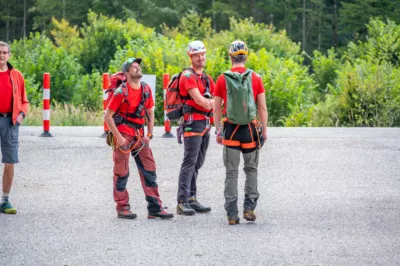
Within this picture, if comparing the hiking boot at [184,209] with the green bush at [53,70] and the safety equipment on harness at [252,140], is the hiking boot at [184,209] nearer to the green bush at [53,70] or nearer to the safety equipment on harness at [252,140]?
the safety equipment on harness at [252,140]

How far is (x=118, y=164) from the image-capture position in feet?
30.7

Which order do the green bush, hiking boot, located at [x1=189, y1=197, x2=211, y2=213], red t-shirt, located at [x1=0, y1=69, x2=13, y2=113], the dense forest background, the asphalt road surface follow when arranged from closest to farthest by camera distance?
the asphalt road surface
red t-shirt, located at [x1=0, y1=69, x2=13, y2=113]
hiking boot, located at [x1=189, y1=197, x2=211, y2=213]
the dense forest background
the green bush

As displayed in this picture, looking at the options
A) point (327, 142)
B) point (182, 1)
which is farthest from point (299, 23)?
point (327, 142)

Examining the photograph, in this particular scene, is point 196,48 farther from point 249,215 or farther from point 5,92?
point 5,92

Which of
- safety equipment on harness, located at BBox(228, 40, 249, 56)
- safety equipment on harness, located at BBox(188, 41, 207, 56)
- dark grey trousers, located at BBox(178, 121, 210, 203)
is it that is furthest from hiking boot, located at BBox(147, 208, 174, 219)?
safety equipment on harness, located at BBox(228, 40, 249, 56)

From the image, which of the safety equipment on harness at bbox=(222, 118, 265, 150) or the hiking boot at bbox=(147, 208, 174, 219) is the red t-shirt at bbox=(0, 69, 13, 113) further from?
the safety equipment on harness at bbox=(222, 118, 265, 150)

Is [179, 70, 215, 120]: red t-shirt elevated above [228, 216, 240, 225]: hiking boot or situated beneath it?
elevated above

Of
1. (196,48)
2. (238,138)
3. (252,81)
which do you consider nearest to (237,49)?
(252,81)

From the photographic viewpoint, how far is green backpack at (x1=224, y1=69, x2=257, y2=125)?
8883 millimetres

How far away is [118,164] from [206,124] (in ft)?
3.25

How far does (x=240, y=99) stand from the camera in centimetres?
889

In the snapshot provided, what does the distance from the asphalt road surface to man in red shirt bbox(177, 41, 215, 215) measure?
31 centimetres

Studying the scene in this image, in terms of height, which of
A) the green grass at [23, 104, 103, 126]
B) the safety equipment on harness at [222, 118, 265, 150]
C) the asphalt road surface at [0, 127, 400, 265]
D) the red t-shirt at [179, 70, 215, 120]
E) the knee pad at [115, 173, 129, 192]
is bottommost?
the asphalt road surface at [0, 127, 400, 265]

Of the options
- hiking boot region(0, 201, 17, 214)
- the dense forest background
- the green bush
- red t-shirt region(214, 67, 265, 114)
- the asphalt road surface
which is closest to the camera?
the asphalt road surface
